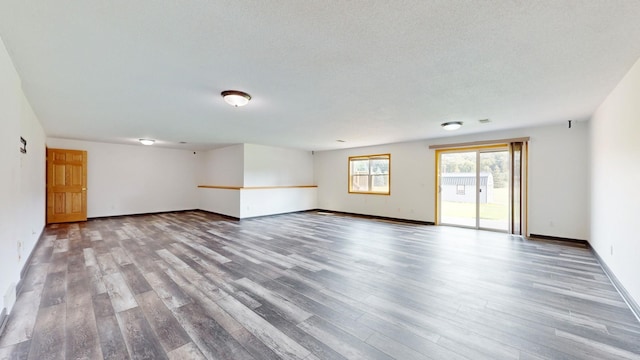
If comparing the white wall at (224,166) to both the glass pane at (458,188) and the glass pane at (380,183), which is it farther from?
the glass pane at (458,188)

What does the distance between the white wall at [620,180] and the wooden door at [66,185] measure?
33.9ft

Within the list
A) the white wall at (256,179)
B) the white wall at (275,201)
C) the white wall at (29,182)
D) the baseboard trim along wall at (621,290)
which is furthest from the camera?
the white wall at (256,179)

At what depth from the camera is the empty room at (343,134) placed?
5.77ft

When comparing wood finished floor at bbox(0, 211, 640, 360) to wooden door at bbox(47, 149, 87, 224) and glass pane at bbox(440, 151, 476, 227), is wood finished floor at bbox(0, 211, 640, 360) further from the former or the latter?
wooden door at bbox(47, 149, 87, 224)

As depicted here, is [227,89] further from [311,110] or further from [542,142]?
[542,142]

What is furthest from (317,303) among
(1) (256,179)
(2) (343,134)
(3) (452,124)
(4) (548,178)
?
(1) (256,179)

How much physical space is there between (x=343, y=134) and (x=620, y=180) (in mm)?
4306

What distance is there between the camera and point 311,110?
3934 mm

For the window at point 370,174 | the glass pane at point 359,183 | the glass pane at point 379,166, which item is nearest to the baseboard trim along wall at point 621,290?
the window at point 370,174

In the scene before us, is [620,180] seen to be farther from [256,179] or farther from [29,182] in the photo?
[29,182]

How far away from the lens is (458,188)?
20.5 ft

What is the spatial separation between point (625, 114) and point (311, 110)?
3598 mm

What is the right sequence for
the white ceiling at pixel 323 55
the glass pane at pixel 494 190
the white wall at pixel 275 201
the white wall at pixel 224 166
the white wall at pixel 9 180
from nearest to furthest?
the white ceiling at pixel 323 55
the white wall at pixel 9 180
the glass pane at pixel 494 190
the white wall at pixel 275 201
the white wall at pixel 224 166

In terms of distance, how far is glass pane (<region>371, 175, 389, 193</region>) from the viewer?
7.66 m
